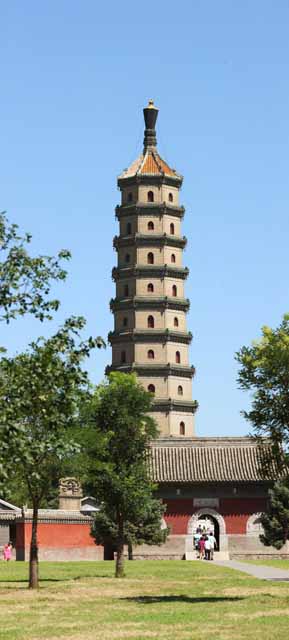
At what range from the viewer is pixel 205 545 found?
2322 inches

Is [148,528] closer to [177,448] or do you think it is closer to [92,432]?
[177,448]

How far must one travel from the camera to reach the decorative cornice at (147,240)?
86.2 meters

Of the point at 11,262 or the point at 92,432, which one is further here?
the point at 92,432

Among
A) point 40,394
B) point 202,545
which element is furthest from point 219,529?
point 40,394

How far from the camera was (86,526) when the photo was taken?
56219 millimetres

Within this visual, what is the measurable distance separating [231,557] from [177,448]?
8.43 m

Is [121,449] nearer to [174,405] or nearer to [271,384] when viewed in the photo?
[271,384]

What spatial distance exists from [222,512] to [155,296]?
24986 millimetres

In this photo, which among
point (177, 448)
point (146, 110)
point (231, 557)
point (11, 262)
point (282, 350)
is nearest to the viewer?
point (11, 262)

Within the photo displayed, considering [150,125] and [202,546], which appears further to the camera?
[150,125]

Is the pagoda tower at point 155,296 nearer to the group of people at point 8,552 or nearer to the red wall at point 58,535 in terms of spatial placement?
the red wall at point 58,535

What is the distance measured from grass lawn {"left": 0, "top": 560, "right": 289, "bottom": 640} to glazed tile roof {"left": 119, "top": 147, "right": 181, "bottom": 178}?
5704cm

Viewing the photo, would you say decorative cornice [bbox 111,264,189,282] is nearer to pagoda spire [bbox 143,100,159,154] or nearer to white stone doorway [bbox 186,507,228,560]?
pagoda spire [bbox 143,100,159,154]

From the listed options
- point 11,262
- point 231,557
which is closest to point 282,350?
point 11,262
